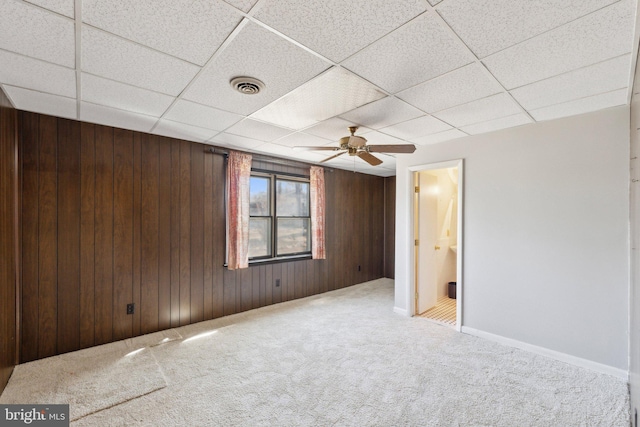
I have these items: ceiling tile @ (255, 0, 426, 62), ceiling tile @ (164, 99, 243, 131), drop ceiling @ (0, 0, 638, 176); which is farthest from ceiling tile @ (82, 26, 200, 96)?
ceiling tile @ (255, 0, 426, 62)

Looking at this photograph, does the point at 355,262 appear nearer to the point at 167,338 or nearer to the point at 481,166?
the point at 481,166

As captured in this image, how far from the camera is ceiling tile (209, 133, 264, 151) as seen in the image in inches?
131

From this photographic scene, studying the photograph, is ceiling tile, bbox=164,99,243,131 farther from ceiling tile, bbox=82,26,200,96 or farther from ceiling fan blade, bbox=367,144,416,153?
ceiling fan blade, bbox=367,144,416,153

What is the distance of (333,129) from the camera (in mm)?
3021

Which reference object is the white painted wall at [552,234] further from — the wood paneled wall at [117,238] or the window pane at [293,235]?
the wood paneled wall at [117,238]

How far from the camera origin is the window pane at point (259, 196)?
13.8ft

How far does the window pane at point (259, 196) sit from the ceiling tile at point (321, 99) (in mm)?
1557

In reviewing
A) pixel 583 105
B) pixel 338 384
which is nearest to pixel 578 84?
pixel 583 105

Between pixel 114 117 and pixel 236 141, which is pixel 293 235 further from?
pixel 114 117

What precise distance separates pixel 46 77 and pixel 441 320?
4.62 m

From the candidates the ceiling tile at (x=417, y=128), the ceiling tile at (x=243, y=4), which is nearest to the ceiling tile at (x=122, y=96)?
the ceiling tile at (x=243, y=4)

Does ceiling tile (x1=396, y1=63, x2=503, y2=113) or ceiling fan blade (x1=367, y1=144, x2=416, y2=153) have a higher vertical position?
ceiling tile (x1=396, y1=63, x2=503, y2=113)

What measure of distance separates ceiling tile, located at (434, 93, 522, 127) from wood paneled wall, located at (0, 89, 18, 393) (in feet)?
11.7

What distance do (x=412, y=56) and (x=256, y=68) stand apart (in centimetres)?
97
